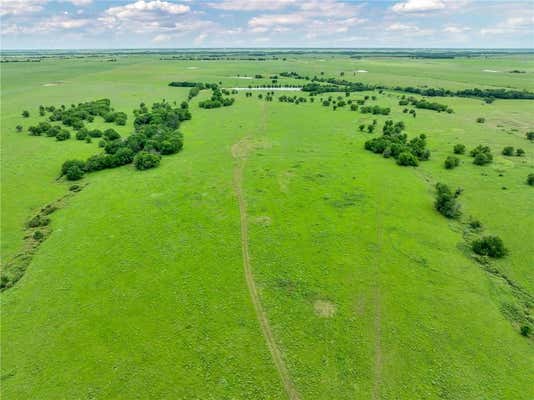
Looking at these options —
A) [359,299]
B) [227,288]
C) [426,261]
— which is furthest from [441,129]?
[227,288]

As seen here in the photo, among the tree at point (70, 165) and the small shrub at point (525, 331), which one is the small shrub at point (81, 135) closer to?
the tree at point (70, 165)

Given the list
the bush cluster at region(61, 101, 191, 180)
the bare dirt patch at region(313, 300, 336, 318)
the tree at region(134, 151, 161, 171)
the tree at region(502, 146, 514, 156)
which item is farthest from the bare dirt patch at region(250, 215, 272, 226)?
the tree at region(502, 146, 514, 156)

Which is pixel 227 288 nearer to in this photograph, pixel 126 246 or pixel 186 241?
pixel 186 241

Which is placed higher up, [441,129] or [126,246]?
[441,129]

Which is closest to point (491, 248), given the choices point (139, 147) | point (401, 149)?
point (401, 149)

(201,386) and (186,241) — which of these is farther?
(186,241)

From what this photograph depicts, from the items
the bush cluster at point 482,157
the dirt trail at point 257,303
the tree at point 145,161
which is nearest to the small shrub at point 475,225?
the bush cluster at point 482,157

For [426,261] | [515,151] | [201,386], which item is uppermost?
[515,151]
